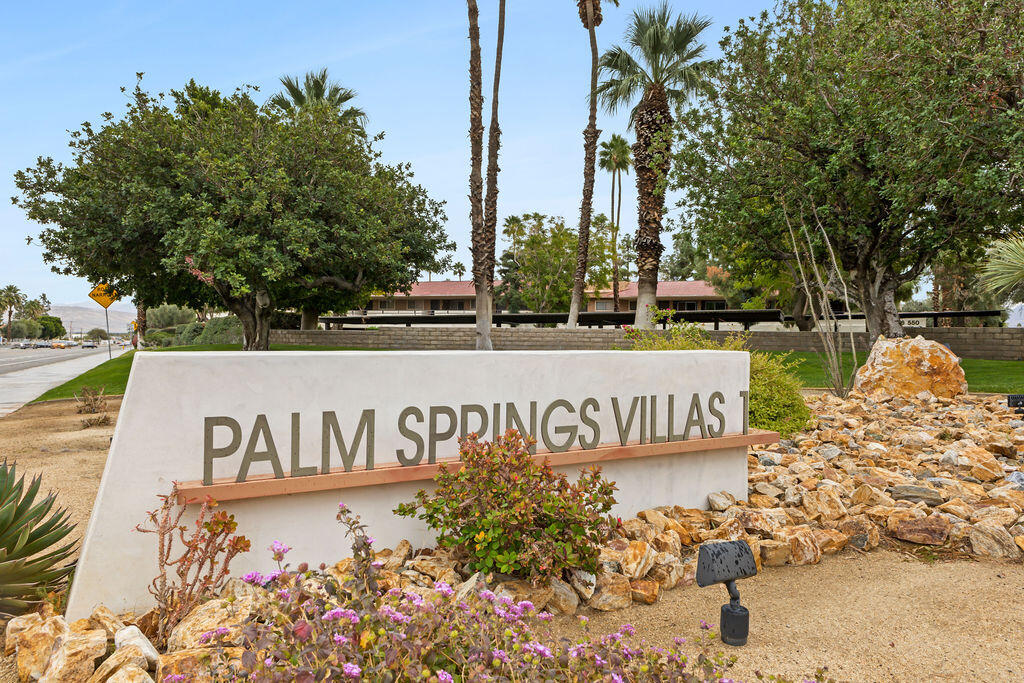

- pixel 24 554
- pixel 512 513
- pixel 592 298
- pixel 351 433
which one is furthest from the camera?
pixel 592 298

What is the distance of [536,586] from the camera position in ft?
11.6

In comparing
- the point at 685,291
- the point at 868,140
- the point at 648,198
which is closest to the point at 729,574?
the point at 868,140

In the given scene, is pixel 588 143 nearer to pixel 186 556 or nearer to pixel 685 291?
pixel 186 556

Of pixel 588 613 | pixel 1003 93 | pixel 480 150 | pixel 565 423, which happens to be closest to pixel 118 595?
pixel 588 613

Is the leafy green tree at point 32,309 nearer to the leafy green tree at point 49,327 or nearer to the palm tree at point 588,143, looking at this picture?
the leafy green tree at point 49,327

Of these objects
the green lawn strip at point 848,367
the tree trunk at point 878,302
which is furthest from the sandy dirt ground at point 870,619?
the tree trunk at point 878,302

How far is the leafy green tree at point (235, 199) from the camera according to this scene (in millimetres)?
18938

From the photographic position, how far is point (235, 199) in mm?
19078

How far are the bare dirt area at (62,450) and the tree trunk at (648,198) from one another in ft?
53.5

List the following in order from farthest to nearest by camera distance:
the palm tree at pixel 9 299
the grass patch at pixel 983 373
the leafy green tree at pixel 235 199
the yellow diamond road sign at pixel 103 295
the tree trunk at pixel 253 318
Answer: the palm tree at pixel 9 299 < the yellow diamond road sign at pixel 103 295 < the tree trunk at pixel 253 318 < the leafy green tree at pixel 235 199 < the grass patch at pixel 983 373

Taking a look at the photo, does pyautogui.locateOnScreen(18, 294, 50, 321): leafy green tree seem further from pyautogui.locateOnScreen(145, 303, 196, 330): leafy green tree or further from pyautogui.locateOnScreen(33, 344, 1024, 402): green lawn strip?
pyautogui.locateOnScreen(33, 344, 1024, 402): green lawn strip

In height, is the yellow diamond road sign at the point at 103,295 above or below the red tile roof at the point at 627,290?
below

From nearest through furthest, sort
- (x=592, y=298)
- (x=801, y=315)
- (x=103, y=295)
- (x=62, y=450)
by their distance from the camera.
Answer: (x=62, y=450), (x=103, y=295), (x=801, y=315), (x=592, y=298)

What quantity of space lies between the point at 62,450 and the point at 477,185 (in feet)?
54.9
